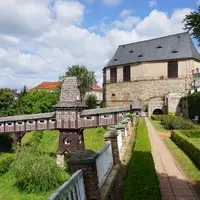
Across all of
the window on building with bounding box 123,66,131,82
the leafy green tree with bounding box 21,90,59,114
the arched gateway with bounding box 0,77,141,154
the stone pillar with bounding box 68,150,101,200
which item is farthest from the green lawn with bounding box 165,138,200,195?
the leafy green tree with bounding box 21,90,59,114

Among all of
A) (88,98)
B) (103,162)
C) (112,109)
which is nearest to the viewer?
(103,162)

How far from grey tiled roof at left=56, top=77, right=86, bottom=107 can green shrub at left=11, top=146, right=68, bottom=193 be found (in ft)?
38.1

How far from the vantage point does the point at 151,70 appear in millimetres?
43500

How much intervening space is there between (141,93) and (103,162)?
38.8 metres

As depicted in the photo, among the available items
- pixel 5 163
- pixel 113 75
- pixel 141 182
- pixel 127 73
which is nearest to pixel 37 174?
pixel 5 163

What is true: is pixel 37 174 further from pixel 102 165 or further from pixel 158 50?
pixel 158 50

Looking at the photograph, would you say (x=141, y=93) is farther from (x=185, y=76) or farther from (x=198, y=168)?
(x=198, y=168)

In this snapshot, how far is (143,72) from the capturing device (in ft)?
144

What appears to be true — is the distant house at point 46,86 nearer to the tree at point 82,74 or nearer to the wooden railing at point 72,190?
the tree at point 82,74

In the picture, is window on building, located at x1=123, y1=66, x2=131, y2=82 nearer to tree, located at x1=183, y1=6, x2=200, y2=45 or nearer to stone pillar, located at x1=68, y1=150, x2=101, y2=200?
tree, located at x1=183, y1=6, x2=200, y2=45

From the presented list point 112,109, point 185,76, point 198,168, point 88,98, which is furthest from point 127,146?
point 88,98

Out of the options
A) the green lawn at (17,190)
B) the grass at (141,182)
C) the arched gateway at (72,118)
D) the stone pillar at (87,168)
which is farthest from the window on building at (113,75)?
the stone pillar at (87,168)

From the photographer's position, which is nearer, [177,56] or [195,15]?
[195,15]

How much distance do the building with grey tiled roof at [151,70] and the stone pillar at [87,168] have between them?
38005 millimetres
